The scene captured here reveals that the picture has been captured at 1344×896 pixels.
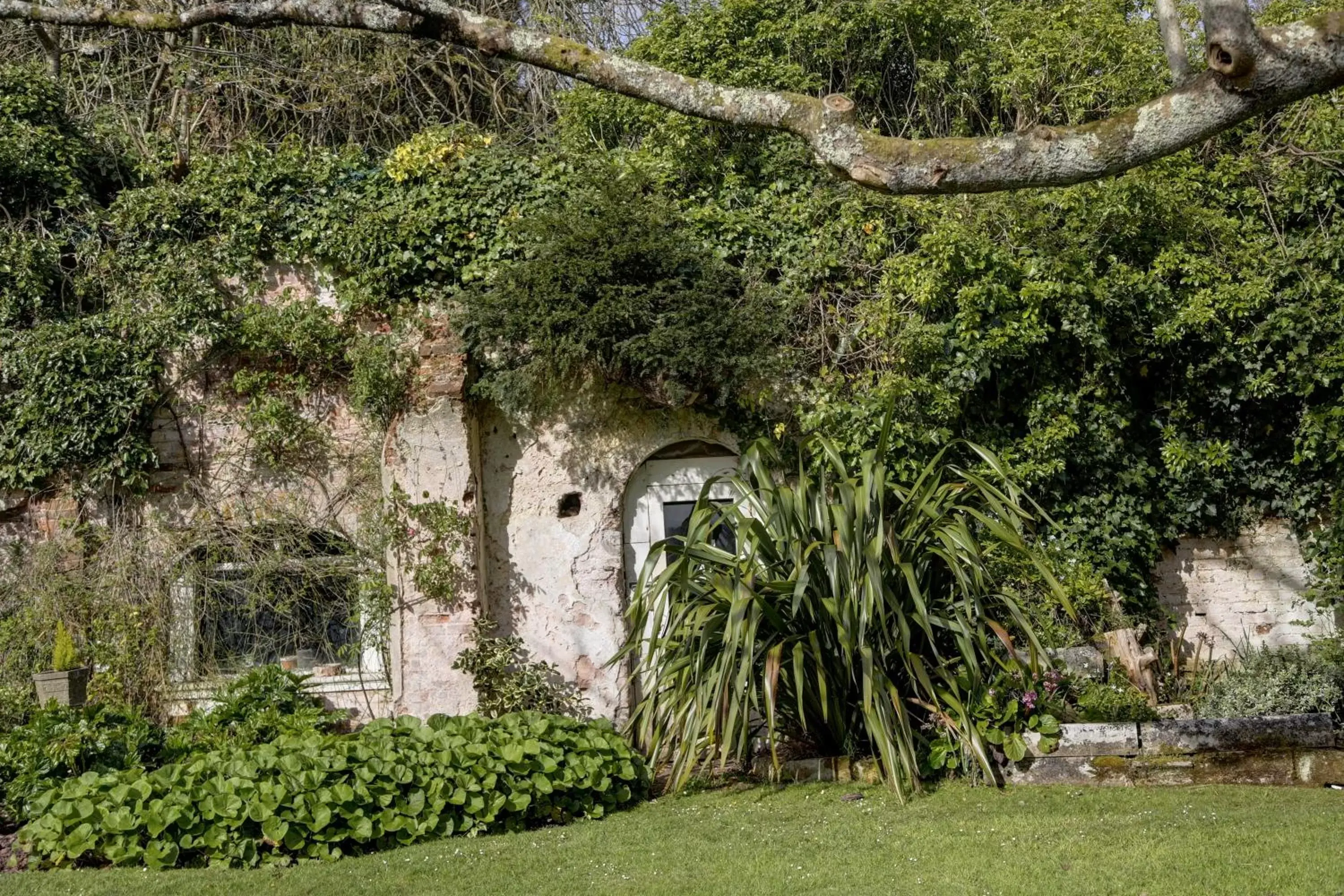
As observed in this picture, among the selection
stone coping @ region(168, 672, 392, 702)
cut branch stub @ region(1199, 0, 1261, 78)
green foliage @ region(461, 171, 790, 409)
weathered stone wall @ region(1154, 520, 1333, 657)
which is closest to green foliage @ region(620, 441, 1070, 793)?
green foliage @ region(461, 171, 790, 409)

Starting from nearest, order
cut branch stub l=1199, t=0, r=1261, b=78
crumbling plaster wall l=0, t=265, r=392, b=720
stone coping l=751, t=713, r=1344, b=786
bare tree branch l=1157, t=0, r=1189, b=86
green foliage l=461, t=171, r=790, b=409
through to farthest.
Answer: cut branch stub l=1199, t=0, r=1261, b=78 → bare tree branch l=1157, t=0, r=1189, b=86 → stone coping l=751, t=713, r=1344, b=786 → green foliage l=461, t=171, r=790, b=409 → crumbling plaster wall l=0, t=265, r=392, b=720

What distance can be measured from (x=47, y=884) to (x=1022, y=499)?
5.65 m

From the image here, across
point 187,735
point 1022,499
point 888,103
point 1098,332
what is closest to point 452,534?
point 187,735

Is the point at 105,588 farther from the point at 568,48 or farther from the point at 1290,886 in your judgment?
the point at 1290,886

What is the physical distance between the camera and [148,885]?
199 inches

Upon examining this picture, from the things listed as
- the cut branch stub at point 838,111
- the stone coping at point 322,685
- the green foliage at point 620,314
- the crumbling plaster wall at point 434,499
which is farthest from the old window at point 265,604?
the cut branch stub at point 838,111

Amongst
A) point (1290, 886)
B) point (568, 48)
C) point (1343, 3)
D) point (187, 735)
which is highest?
point (1343, 3)

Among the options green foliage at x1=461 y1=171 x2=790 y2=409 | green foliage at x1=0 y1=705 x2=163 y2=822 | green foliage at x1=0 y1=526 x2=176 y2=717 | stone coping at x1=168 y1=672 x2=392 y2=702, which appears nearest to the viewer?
green foliage at x1=0 y1=705 x2=163 y2=822

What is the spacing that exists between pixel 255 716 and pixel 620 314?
10.3ft

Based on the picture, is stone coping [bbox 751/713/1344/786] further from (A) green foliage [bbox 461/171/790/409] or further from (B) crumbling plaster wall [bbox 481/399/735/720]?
(A) green foliage [bbox 461/171/790/409]

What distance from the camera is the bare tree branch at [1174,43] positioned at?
149 inches

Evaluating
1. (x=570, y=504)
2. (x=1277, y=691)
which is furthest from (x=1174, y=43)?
(x=570, y=504)

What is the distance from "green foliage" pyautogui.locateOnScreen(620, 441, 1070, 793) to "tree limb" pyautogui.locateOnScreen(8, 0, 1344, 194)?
249cm

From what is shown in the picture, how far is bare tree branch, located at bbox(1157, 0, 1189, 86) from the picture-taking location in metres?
3.78
